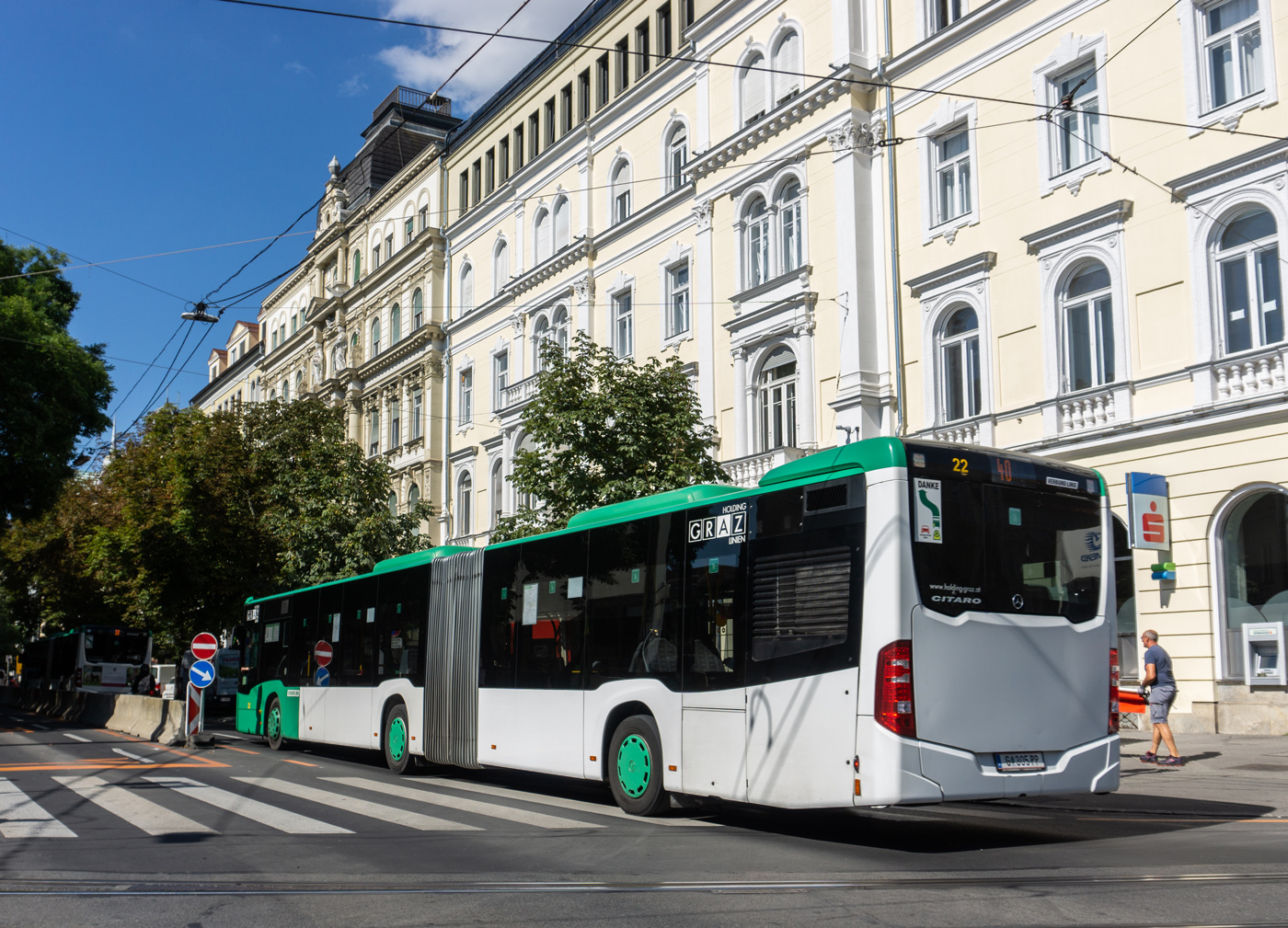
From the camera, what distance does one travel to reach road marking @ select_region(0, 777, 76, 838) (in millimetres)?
10031

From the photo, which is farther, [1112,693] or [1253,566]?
[1253,566]

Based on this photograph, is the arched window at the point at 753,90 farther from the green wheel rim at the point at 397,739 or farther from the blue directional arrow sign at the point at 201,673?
the green wheel rim at the point at 397,739

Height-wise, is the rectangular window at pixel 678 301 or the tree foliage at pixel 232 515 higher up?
the rectangular window at pixel 678 301

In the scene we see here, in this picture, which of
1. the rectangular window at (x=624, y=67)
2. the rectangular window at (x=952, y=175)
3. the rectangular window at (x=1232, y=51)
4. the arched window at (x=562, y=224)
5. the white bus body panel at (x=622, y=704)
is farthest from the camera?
the arched window at (x=562, y=224)

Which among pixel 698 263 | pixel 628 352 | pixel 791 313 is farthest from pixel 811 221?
pixel 628 352

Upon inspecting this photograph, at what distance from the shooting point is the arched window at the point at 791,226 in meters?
27.0

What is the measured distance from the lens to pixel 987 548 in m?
9.65

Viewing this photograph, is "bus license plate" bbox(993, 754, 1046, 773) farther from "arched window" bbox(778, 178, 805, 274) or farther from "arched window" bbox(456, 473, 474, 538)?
"arched window" bbox(456, 473, 474, 538)

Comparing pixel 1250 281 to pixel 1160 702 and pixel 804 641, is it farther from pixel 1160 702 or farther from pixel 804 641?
pixel 804 641

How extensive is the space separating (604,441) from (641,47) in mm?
16537

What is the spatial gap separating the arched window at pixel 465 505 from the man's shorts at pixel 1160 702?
2934cm

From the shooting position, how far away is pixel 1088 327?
68.7 feet

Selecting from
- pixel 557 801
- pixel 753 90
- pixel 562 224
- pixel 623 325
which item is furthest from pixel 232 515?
pixel 557 801

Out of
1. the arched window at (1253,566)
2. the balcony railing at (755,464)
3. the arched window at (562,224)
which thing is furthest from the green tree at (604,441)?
the arched window at (562,224)
